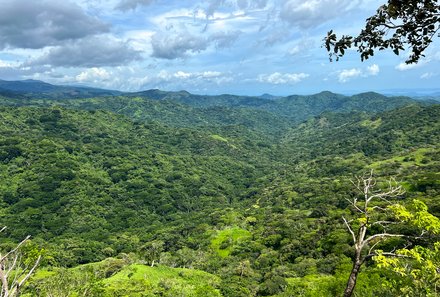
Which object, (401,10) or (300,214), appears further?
(300,214)

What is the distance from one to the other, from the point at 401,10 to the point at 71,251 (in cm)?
15092

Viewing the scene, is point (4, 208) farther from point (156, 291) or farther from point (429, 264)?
point (429, 264)

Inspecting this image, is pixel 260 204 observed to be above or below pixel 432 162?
below

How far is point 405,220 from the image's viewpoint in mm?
15047

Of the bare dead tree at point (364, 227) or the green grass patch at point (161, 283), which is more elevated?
the bare dead tree at point (364, 227)

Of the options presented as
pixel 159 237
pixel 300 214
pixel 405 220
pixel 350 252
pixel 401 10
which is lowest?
pixel 159 237

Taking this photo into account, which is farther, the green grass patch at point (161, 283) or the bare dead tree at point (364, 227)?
the green grass patch at point (161, 283)

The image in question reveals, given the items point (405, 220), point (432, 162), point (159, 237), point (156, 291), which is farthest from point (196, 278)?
point (432, 162)

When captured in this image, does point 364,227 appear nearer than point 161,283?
Yes

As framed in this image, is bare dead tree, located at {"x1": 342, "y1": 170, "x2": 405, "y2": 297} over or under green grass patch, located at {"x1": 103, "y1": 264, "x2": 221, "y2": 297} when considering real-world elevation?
over

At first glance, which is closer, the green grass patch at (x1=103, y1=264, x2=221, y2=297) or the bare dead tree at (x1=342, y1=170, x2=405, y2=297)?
the bare dead tree at (x1=342, y1=170, x2=405, y2=297)

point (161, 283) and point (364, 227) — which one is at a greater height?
point (364, 227)

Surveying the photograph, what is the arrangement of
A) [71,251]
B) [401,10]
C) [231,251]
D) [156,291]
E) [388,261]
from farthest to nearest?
[71,251] < [231,251] < [156,291] < [388,261] < [401,10]

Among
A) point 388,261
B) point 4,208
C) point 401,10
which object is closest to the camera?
point 401,10
